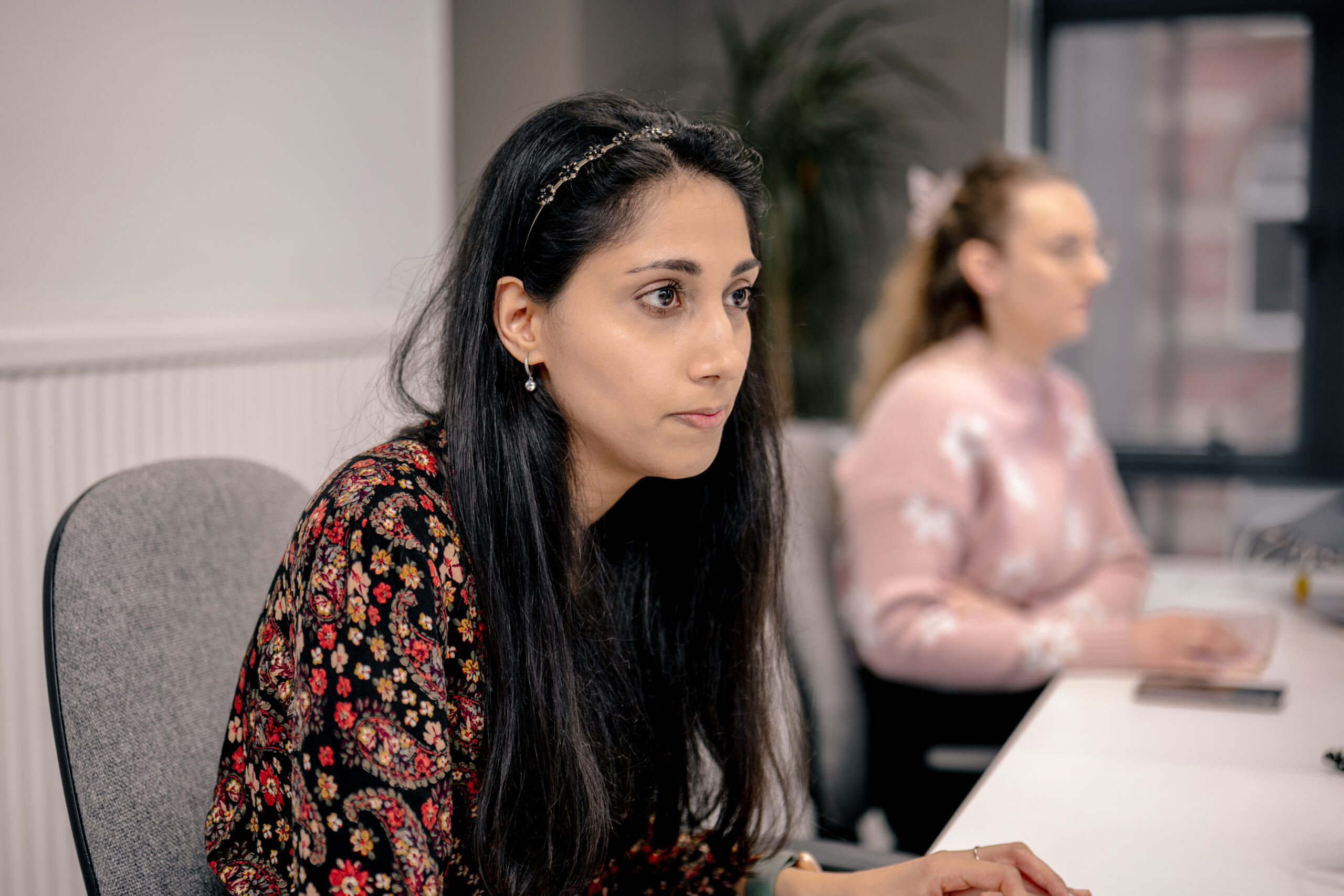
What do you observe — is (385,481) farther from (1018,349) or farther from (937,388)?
(1018,349)

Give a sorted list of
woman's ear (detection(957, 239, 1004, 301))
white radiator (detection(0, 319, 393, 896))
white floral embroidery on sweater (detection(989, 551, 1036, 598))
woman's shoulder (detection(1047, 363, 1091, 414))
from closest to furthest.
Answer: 1. white radiator (detection(0, 319, 393, 896))
2. white floral embroidery on sweater (detection(989, 551, 1036, 598))
3. woman's ear (detection(957, 239, 1004, 301))
4. woman's shoulder (detection(1047, 363, 1091, 414))

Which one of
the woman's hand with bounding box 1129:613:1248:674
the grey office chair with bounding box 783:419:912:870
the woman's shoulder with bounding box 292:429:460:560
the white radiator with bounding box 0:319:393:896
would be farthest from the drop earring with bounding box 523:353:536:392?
the woman's hand with bounding box 1129:613:1248:674

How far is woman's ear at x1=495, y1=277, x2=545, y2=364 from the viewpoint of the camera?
97 cm

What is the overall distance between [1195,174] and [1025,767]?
2.64 m

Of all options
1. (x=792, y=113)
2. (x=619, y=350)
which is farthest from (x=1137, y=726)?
(x=792, y=113)

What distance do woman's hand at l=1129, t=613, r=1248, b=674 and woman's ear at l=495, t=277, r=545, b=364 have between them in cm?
104

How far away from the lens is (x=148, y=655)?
3.11 ft

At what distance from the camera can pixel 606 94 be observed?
1014 millimetres

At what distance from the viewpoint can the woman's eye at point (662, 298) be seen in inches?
37.0

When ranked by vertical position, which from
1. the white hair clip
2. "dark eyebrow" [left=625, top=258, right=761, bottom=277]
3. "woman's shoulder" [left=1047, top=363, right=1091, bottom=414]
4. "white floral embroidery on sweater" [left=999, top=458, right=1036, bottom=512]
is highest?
the white hair clip

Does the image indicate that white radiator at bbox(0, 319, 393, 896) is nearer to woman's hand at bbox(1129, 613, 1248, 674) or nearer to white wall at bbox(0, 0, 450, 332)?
white wall at bbox(0, 0, 450, 332)

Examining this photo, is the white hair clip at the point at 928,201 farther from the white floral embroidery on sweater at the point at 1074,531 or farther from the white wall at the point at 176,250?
the white wall at the point at 176,250

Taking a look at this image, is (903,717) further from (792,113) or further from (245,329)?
(792,113)

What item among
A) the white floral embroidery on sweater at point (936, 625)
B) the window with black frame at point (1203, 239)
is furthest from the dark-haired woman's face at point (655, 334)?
the window with black frame at point (1203, 239)
